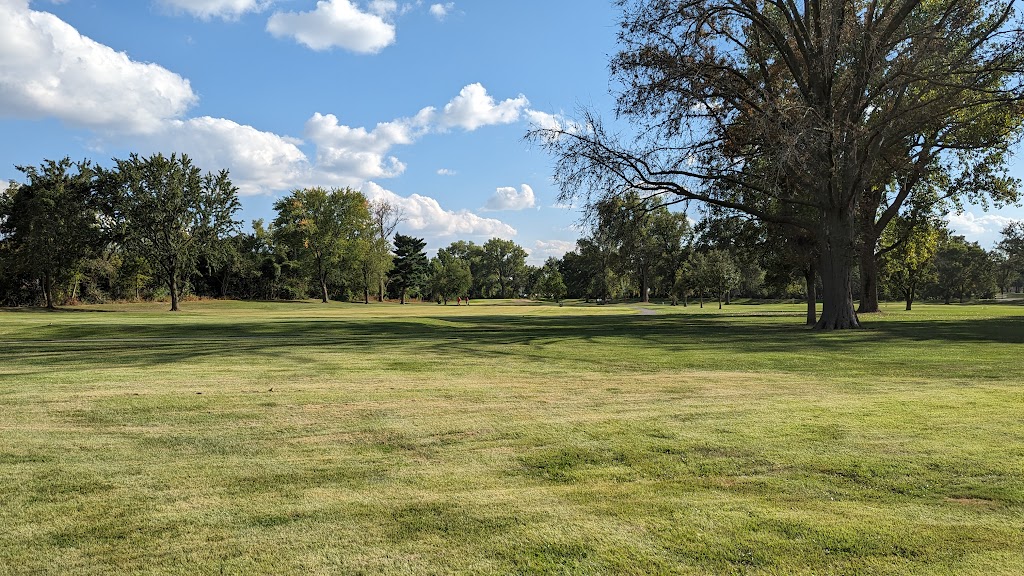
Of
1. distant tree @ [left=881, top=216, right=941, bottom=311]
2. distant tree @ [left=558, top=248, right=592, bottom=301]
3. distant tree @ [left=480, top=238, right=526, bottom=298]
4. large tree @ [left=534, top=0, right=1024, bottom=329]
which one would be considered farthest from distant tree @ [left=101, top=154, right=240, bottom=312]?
distant tree @ [left=480, top=238, right=526, bottom=298]

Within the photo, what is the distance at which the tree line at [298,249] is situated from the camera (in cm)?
3403

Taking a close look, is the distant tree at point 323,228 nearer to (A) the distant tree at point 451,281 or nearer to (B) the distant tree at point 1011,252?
(A) the distant tree at point 451,281

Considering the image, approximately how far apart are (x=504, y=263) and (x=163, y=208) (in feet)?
360

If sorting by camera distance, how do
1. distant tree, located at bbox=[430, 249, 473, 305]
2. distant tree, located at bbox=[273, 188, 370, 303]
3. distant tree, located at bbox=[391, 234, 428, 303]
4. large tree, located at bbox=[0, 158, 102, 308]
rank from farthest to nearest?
distant tree, located at bbox=[430, 249, 473, 305] → distant tree, located at bbox=[391, 234, 428, 303] → distant tree, located at bbox=[273, 188, 370, 303] → large tree, located at bbox=[0, 158, 102, 308]

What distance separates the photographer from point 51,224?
166ft

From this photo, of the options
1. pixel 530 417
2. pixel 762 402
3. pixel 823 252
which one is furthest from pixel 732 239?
pixel 530 417

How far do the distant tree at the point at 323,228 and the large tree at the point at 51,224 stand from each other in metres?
24.8

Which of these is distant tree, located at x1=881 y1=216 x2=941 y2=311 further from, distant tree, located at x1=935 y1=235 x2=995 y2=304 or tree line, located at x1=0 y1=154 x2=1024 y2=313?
distant tree, located at x1=935 y1=235 x2=995 y2=304

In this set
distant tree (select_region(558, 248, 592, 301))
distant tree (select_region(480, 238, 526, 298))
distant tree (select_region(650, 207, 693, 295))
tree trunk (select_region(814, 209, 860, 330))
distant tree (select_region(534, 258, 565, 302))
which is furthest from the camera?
distant tree (select_region(480, 238, 526, 298))

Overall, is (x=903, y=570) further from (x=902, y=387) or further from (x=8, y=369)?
(x=8, y=369)

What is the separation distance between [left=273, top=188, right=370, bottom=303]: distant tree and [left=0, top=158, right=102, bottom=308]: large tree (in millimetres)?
24833

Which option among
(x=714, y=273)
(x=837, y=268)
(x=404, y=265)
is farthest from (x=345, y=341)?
(x=404, y=265)

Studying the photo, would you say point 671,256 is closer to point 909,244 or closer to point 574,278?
point 909,244

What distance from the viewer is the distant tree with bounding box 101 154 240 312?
52.0m
